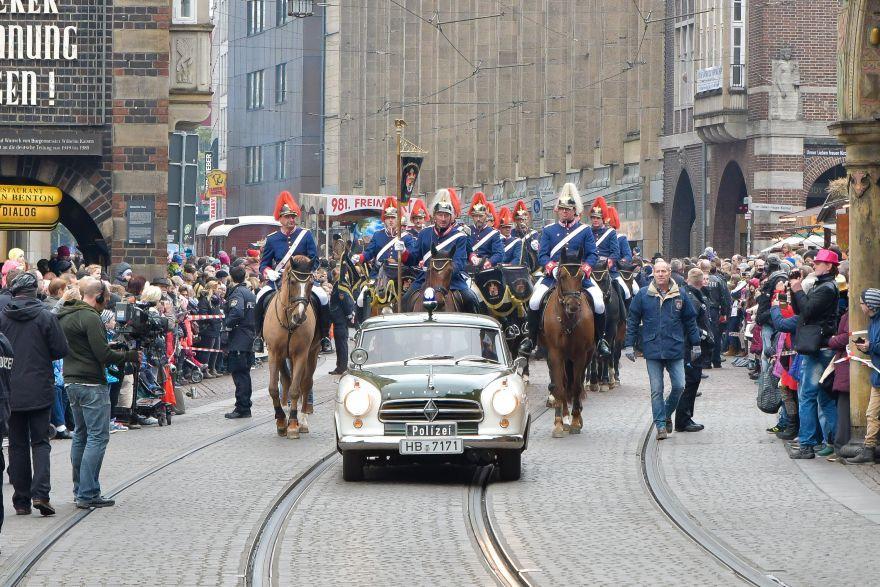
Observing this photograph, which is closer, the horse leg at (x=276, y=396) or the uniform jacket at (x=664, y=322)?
the uniform jacket at (x=664, y=322)

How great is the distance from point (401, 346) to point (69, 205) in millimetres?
17680

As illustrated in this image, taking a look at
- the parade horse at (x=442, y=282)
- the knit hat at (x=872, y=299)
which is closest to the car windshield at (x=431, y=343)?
the knit hat at (x=872, y=299)

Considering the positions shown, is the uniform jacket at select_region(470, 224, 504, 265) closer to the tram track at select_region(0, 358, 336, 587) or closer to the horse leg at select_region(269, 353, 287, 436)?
the horse leg at select_region(269, 353, 287, 436)

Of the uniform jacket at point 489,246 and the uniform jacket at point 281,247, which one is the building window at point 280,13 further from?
the uniform jacket at point 281,247

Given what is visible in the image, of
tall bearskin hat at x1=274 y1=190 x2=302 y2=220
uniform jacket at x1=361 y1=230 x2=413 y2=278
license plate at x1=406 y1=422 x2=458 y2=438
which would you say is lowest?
license plate at x1=406 y1=422 x2=458 y2=438

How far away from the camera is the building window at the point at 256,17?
307 ft

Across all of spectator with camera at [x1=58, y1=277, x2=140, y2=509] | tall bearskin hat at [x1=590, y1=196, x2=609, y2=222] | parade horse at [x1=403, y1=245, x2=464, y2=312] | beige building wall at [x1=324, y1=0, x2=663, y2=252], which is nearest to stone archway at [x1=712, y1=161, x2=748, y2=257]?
beige building wall at [x1=324, y1=0, x2=663, y2=252]

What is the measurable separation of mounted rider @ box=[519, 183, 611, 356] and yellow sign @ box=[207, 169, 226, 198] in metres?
62.2

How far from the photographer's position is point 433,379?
14.9 meters

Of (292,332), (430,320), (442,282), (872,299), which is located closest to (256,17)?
(442,282)

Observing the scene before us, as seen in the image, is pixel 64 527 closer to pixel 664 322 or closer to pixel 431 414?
pixel 431 414

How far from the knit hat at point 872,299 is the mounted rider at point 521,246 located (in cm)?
1143

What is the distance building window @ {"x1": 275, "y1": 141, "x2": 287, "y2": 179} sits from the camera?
91375mm

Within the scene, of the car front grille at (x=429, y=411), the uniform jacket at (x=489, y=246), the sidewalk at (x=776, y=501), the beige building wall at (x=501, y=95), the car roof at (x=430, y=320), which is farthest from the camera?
the beige building wall at (x=501, y=95)
